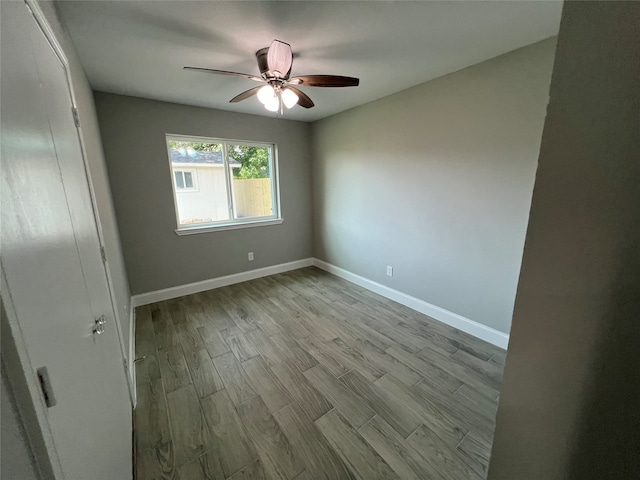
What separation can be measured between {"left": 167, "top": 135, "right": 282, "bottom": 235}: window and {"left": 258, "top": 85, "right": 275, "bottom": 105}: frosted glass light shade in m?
1.69

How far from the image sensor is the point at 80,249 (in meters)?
1.03

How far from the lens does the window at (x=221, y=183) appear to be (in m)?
3.29

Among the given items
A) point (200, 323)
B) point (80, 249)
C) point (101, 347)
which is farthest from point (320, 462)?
point (200, 323)

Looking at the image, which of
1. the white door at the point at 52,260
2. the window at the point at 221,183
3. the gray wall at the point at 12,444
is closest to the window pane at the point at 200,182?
the window at the point at 221,183

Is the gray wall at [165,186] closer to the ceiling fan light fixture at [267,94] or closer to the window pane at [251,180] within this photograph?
the window pane at [251,180]

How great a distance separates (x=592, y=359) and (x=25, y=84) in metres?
1.55

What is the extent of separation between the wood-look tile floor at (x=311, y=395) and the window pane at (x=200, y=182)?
1342 millimetres

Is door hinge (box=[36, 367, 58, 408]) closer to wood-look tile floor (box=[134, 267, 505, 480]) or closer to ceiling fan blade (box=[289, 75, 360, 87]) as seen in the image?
wood-look tile floor (box=[134, 267, 505, 480])

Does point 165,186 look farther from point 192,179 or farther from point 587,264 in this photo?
point 587,264

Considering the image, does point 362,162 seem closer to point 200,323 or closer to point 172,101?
point 172,101

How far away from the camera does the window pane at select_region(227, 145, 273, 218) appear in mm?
3672

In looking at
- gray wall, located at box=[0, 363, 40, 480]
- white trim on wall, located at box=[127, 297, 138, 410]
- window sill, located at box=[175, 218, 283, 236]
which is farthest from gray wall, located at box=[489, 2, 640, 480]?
window sill, located at box=[175, 218, 283, 236]

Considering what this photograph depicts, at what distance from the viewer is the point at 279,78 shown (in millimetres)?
1839

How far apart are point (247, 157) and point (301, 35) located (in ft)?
7.44
